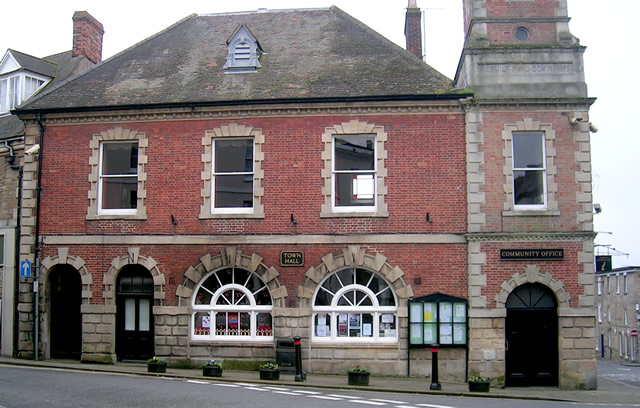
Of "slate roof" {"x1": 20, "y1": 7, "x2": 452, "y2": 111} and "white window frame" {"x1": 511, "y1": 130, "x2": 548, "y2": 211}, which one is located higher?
"slate roof" {"x1": 20, "y1": 7, "x2": 452, "y2": 111}

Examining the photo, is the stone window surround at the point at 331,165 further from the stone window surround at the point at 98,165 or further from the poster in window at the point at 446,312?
the stone window surround at the point at 98,165

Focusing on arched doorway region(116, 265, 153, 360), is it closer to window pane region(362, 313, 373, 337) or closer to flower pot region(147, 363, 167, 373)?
flower pot region(147, 363, 167, 373)

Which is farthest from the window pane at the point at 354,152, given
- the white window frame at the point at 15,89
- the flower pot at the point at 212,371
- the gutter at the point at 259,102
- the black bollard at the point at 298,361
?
the white window frame at the point at 15,89

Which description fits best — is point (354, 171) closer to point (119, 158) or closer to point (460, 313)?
point (460, 313)

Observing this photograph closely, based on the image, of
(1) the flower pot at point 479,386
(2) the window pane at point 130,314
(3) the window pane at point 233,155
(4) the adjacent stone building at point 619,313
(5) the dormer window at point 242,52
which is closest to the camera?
(1) the flower pot at point 479,386

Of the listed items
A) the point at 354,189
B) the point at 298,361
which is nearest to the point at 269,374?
the point at 298,361

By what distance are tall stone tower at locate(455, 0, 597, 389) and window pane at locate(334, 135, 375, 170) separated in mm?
2771

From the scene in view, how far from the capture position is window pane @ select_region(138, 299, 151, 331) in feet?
64.6

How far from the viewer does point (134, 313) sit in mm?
19812

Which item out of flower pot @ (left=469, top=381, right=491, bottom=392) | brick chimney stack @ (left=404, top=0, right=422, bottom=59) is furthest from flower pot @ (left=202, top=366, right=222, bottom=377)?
brick chimney stack @ (left=404, top=0, right=422, bottom=59)

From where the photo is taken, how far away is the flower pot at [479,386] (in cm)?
1620

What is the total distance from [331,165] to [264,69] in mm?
4089

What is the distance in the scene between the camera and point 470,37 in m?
19.2

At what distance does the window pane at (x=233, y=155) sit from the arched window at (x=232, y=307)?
116 inches
